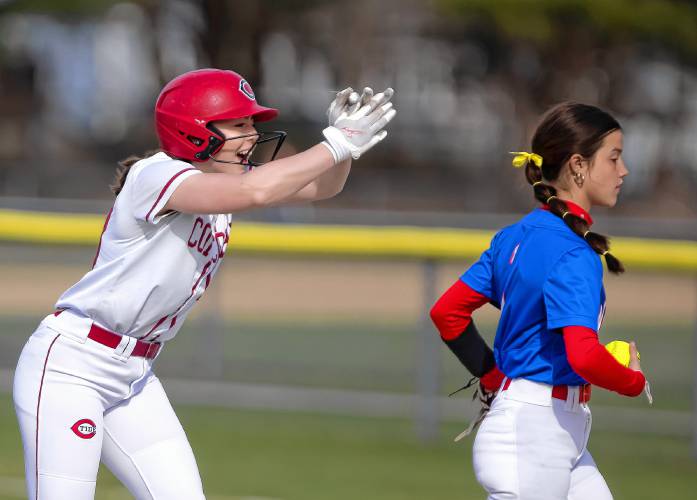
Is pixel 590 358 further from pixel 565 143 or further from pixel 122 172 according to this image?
pixel 122 172

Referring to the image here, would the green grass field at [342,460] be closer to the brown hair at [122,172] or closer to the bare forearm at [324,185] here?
the bare forearm at [324,185]

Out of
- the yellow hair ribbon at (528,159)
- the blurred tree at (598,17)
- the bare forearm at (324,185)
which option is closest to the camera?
the yellow hair ribbon at (528,159)

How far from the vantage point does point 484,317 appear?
995 centimetres

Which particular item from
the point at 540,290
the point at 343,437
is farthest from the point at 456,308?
the point at 343,437

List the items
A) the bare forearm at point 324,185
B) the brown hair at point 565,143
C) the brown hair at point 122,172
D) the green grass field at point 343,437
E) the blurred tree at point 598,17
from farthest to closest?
the blurred tree at point 598,17 < the green grass field at point 343,437 < the bare forearm at point 324,185 < the brown hair at point 122,172 < the brown hair at point 565,143

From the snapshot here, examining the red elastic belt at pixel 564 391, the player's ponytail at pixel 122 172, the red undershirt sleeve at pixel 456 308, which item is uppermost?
the player's ponytail at pixel 122 172

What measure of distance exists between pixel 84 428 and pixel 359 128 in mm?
1383

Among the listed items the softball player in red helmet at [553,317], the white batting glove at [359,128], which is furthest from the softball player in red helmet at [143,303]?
the softball player in red helmet at [553,317]

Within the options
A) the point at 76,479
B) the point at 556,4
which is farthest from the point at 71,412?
the point at 556,4

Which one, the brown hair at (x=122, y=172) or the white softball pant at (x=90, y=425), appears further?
the brown hair at (x=122, y=172)

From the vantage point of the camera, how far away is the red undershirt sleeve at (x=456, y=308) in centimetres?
428

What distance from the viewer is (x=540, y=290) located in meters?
3.96

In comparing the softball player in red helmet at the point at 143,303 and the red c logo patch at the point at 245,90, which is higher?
the red c logo patch at the point at 245,90

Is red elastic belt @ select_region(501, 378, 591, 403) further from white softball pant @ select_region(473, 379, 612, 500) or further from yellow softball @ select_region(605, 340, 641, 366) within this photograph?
yellow softball @ select_region(605, 340, 641, 366)
